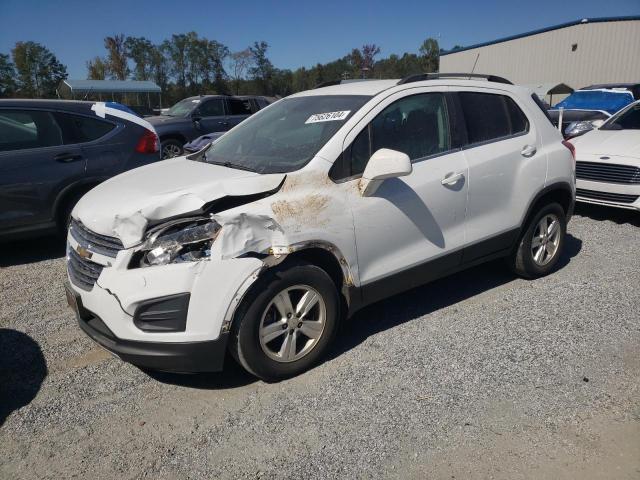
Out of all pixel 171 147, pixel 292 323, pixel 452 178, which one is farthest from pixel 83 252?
pixel 171 147

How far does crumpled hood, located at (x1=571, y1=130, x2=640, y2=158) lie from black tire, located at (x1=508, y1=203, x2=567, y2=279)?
8.42 feet

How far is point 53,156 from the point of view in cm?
521

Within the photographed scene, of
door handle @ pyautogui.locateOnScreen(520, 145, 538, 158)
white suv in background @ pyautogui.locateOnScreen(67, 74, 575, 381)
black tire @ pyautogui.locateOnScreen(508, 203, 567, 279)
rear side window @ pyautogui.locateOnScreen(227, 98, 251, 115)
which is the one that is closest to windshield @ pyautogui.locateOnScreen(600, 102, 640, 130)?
black tire @ pyautogui.locateOnScreen(508, 203, 567, 279)

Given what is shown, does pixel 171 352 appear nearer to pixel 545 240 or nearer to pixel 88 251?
pixel 88 251

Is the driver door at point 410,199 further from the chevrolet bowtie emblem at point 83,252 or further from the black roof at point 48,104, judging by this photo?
the black roof at point 48,104

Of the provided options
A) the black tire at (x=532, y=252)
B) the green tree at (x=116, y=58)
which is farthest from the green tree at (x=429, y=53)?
the black tire at (x=532, y=252)

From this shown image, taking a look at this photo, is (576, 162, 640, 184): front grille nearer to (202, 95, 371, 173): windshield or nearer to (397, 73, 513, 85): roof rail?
(397, 73, 513, 85): roof rail

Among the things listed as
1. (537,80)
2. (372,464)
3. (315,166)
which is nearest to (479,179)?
(315,166)

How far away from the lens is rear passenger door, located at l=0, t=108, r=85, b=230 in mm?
4965

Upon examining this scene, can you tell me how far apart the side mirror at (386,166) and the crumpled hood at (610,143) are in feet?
15.6

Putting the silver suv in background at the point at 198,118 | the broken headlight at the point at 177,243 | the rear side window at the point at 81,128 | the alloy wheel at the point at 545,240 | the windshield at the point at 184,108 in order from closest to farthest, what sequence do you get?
1. the broken headlight at the point at 177,243
2. the alloy wheel at the point at 545,240
3. the rear side window at the point at 81,128
4. the silver suv in background at the point at 198,118
5. the windshield at the point at 184,108

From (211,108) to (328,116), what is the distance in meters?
10.9

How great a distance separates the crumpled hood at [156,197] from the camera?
2715 millimetres

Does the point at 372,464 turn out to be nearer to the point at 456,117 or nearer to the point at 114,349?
the point at 114,349
